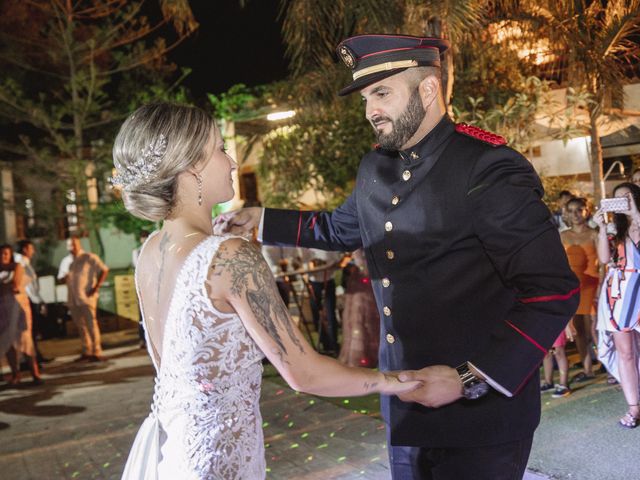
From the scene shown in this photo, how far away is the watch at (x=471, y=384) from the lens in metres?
2.01

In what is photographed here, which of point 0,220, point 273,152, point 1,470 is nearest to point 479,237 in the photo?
point 1,470

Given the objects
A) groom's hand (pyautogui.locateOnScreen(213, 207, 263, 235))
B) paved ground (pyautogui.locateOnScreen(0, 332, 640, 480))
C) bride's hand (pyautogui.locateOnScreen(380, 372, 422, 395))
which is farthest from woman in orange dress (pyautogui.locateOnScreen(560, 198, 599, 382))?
bride's hand (pyautogui.locateOnScreen(380, 372, 422, 395))

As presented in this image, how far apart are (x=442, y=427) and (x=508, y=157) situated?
0.91m

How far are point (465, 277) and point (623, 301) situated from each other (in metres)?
3.69

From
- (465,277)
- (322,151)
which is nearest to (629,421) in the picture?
(465,277)

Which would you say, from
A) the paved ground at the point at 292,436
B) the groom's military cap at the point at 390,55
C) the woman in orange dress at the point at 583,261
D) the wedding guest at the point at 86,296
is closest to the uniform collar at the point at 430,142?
the groom's military cap at the point at 390,55

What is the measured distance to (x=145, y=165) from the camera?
6.52ft

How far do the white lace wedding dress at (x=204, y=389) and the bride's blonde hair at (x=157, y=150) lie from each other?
24cm

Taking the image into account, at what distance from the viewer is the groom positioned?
1961 mm

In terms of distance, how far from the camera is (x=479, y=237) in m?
2.08

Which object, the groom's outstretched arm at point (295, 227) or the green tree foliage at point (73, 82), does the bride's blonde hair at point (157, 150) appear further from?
the green tree foliage at point (73, 82)

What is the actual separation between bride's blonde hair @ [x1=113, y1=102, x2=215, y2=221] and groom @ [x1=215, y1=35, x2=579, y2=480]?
→ 67cm

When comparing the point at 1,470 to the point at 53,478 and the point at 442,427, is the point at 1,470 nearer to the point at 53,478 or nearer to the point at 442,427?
the point at 53,478

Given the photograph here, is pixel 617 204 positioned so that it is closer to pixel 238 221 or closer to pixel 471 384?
pixel 238 221
